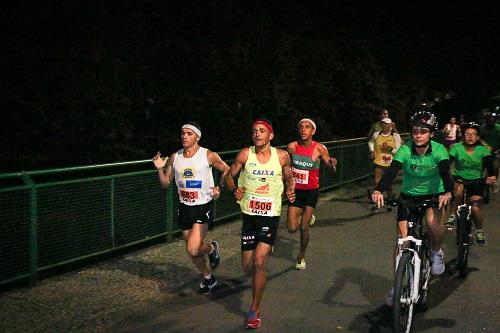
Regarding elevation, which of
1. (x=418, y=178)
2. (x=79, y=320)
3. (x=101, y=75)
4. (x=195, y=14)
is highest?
(x=195, y=14)

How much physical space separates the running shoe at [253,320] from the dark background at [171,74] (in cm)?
1086

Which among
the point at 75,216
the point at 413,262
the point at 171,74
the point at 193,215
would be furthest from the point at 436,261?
the point at 171,74

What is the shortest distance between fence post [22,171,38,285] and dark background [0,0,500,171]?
336 inches

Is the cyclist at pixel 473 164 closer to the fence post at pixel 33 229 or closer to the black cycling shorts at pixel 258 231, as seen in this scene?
the black cycling shorts at pixel 258 231

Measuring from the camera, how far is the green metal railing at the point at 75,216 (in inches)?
255

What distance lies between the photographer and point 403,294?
5102 millimetres

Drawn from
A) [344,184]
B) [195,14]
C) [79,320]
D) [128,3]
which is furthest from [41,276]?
[195,14]

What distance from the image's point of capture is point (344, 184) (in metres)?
16.5

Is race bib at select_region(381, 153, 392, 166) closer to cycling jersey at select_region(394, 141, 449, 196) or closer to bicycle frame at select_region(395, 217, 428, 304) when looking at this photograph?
cycling jersey at select_region(394, 141, 449, 196)

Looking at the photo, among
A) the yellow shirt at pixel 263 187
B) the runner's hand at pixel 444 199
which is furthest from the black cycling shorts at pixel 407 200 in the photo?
the yellow shirt at pixel 263 187

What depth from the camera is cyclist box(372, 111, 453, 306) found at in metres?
5.73

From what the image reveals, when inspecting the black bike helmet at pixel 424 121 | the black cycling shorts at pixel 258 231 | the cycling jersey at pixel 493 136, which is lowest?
the black cycling shorts at pixel 258 231

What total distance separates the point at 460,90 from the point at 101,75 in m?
37.9

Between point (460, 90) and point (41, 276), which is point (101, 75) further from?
point (460, 90)
